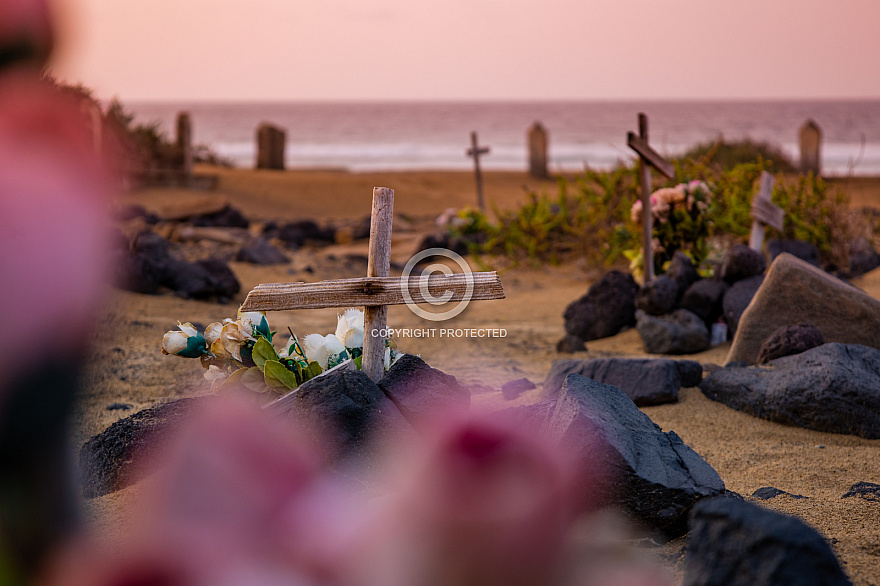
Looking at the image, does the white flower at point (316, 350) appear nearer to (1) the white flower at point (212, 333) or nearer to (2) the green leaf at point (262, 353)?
(2) the green leaf at point (262, 353)

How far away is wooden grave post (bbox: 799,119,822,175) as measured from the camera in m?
19.2

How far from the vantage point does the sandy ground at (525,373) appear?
2.48 metres

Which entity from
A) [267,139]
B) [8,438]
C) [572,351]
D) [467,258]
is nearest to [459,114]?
[267,139]

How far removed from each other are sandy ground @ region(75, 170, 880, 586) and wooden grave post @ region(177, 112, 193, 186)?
24.6 ft

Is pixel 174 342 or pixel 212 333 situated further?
pixel 212 333

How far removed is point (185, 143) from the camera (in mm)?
17250

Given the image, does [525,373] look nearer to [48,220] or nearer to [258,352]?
[258,352]

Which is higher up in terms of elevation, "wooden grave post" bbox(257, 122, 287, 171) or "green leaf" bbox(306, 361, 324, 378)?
"wooden grave post" bbox(257, 122, 287, 171)

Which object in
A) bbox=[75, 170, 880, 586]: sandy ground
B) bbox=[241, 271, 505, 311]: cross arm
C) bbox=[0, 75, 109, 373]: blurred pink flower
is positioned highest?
bbox=[0, 75, 109, 373]: blurred pink flower

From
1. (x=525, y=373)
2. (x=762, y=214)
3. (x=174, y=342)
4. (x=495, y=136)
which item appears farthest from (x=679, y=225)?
(x=495, y=136)

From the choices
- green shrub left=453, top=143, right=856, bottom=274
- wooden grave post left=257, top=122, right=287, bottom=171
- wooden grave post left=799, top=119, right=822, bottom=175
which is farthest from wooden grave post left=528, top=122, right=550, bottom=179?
green shrub left=453, top=143, right=856, bottom=274

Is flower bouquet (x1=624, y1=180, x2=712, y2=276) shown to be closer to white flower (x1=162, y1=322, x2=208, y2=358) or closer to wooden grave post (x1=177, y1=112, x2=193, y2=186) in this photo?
white flower (x1=162, y1=322, x2=208, y2=358)

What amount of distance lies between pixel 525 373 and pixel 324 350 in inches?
95.2

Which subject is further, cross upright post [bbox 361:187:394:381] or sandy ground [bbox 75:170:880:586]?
cross upright post [bbox 361:187:394:381]
